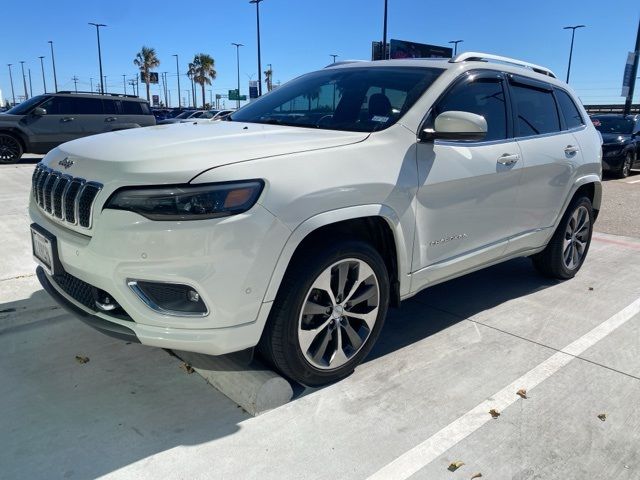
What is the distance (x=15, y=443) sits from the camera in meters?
2.46

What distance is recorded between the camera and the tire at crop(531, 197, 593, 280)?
4.71 m

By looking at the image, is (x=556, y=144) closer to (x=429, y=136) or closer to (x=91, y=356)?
(x=429, y=136)

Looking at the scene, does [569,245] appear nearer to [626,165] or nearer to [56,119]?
[626,165]

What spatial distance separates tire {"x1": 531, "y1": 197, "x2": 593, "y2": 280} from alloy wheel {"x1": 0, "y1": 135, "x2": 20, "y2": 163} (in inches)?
523

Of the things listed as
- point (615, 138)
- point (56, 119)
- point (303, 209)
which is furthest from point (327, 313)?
point (56, 119)

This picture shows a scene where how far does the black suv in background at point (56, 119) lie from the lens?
13578 millimetres

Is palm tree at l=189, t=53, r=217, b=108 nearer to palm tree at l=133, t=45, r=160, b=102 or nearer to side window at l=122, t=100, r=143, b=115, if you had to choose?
palm tree at l=133, t=45, r=160, b=102

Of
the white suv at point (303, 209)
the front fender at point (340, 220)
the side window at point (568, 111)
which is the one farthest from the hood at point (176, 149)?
the side window at point (568, 111)

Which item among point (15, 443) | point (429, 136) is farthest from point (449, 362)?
point (15, 443)

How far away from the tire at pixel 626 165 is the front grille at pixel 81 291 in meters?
13.9

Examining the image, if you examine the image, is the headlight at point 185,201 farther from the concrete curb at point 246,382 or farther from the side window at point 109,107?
the side window at point 109,107

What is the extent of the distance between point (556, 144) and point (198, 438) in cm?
350

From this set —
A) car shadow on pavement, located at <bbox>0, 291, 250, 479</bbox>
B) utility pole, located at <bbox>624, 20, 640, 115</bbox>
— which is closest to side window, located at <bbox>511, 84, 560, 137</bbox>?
car shadow on pavement, located at <bbox>0, 291, 250, 479</bbox>

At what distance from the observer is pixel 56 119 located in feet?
46.5
